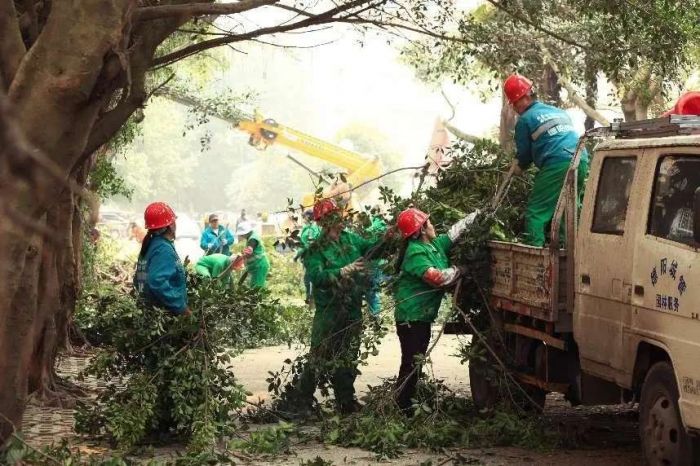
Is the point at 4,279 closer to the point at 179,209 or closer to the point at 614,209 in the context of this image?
the point at 614,209

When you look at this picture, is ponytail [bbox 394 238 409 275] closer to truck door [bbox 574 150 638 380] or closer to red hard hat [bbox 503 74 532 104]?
red hard hat [bbox 503 74 532 104]

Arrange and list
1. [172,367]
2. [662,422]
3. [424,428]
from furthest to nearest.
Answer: [424,428]
[172,367]
[662,422]

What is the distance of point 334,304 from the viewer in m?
10.2

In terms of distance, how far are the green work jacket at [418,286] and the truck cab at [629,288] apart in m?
0.63

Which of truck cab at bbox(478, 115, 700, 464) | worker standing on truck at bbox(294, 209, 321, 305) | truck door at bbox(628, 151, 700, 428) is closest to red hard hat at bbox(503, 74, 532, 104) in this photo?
truck cab at bbox(478, 115, 700, 464)

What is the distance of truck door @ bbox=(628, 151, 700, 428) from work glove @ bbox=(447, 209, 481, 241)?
254 centimetres

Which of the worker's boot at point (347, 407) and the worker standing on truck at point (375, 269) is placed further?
the worker's boot at point (347, 407)

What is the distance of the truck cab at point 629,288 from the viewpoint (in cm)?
667

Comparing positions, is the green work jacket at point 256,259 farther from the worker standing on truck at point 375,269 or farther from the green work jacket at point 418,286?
the green work jacket at point 418,286

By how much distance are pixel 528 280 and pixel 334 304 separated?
214 centimetres

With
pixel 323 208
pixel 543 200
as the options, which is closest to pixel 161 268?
pixel 323 208

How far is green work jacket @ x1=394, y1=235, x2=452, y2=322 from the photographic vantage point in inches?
376

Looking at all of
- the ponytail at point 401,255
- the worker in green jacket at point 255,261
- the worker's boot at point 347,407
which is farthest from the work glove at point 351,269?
the worker in green jacket at point 255,261

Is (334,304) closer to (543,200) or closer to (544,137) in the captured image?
(543,200)
